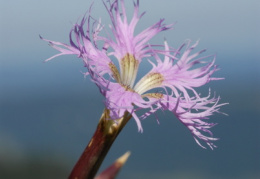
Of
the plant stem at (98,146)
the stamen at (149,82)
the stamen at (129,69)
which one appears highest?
the stamen at (129,69)

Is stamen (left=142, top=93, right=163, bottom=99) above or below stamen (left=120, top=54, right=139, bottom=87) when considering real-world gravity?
below

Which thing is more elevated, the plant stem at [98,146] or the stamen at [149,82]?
the stamen at [149,82]

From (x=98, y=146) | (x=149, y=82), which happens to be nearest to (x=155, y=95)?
(x=149, y=82)

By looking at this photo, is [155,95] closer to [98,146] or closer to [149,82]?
[149,82]

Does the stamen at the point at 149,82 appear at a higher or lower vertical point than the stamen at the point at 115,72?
lower

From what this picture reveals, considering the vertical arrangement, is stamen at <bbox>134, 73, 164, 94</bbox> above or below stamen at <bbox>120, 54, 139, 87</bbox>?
below

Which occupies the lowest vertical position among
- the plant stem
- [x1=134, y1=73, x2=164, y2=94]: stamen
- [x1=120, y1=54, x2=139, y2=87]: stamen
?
the plant stem

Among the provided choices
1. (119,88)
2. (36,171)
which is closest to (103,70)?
(119,88)

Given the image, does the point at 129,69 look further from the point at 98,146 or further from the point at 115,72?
the point at 98,146
